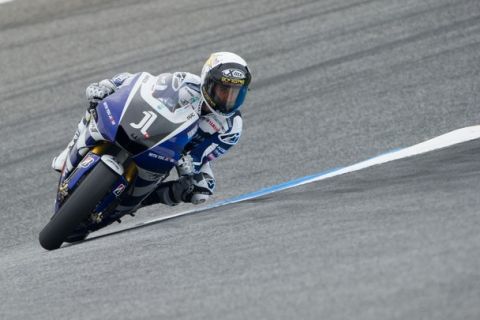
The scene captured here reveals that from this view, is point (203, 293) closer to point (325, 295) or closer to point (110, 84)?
point (325, 295)

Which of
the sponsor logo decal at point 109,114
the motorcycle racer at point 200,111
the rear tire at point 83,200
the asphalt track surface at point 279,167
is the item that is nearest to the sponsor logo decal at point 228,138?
the motorcycle racer at point 200,111

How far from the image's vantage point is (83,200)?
23.1 ft

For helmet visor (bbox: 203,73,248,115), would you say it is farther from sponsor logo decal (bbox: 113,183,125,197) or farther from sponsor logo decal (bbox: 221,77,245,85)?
sponsor logo decal (bbox: 113,183,125,197)

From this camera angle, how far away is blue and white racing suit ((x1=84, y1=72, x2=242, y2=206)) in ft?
24.9

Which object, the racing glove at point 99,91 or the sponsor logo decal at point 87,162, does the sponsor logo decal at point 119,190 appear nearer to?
the sponsor logo decal at point 87,162

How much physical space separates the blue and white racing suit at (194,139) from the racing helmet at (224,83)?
15cm

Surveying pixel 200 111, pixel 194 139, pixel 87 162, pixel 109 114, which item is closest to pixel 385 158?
pixel 194 139

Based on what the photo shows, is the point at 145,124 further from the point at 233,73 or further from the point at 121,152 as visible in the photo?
the point at 233,73

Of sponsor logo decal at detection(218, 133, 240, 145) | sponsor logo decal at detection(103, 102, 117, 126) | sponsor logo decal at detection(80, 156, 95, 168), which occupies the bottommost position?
sponsor logo decal at detection(218, 133, 240, 145)

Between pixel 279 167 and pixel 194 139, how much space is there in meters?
2.52

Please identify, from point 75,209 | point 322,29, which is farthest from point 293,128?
point 75,209

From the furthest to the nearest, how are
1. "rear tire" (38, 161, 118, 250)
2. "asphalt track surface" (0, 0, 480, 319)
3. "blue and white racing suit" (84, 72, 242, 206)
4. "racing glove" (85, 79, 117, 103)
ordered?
Result: "racing glove" (85, 79, 117, 103), "blue and white racing suit" (84, 72, 242, 206), "rear tire" (38, 161, 118, 250), "asphalt track surface" (0, 0, 480, 319)

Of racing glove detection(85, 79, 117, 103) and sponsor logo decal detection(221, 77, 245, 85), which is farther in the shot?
racing glove detection(85, 79, 117, 103)

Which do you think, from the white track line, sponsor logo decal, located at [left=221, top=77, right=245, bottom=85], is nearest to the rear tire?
sponsor logo decal, located at [left=221, top=77, right=245, bottom=85]
